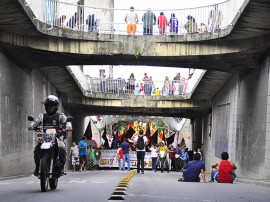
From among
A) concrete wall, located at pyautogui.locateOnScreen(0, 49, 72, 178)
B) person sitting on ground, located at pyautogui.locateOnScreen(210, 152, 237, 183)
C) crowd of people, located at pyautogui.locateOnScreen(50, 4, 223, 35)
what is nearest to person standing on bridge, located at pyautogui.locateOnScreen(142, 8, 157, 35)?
crowd of people, located at pyautogui.locateOnScreen(50, 4, 223, 35)

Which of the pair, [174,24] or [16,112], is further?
[174,24]

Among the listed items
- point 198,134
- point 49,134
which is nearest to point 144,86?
point 198,134

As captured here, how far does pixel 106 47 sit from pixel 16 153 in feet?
18.0

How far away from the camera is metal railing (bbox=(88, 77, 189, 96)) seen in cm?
3762

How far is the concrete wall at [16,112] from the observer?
19.7 metres

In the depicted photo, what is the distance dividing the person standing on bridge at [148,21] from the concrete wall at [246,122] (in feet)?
15.2

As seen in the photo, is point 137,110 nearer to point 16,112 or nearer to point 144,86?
point 144,86

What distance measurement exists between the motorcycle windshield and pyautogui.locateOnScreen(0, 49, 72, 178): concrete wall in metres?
8.93

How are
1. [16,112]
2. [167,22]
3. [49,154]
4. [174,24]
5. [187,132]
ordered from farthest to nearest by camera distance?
[187,132] → [167,22] → [174,24] → [16,112] → [49,154]

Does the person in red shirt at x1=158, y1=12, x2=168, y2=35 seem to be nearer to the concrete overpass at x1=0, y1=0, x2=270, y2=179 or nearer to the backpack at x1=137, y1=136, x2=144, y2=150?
the concrete overpass at x1=0, y1=0, x2=270, y2=179

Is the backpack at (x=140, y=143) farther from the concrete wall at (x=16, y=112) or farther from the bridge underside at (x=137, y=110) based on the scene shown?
the bridge underside at (x=137, y=110)

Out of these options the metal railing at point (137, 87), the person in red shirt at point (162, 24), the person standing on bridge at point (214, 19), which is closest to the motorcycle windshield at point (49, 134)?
the person standing on bridge at point (214, 19)

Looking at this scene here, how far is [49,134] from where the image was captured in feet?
34.2

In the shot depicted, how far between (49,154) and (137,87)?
2889 cm
